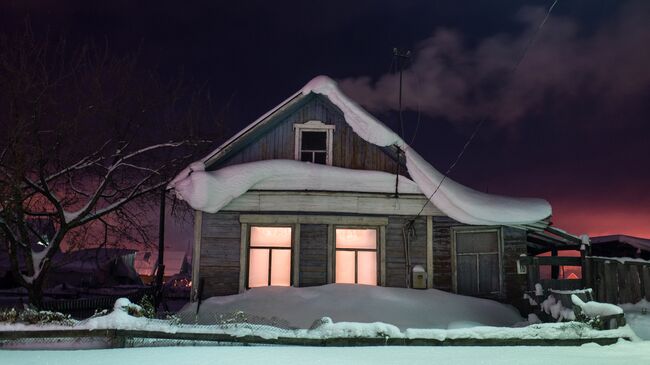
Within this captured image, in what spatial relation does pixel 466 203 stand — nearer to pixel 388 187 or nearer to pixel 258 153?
pixel 388 187

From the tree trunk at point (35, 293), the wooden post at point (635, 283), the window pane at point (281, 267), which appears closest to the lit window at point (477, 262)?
the wooden post at point (635, 283)

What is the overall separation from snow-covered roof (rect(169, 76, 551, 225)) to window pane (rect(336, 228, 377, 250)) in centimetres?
130

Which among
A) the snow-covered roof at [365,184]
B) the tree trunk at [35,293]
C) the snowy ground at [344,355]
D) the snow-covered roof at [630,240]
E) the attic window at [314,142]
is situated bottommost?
the snowy ground at [344,355]

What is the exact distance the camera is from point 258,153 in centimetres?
1652

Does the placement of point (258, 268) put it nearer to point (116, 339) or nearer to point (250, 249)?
point (250, 249)

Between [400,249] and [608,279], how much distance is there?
5150mm

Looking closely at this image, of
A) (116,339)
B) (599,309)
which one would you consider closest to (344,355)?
(116,339)

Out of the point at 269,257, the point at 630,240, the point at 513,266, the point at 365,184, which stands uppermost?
the point at 365,184

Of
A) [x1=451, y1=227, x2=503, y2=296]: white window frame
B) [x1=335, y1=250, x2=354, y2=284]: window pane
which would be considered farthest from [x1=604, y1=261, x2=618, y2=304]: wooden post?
[x1=335, y1=250, x2=354, y2=284]: window pane

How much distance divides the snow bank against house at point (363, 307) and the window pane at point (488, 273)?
2.01 feet

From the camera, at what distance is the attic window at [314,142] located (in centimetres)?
1664

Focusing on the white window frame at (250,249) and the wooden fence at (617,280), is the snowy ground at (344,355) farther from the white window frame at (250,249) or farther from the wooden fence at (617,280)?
the white window frame at (250,249)

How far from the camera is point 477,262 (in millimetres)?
15539

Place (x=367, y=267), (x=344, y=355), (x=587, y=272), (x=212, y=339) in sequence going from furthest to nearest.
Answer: (x=367, y=267) → (x=587, y=272) → (x=212, y=339) → (x=344, y=355)
